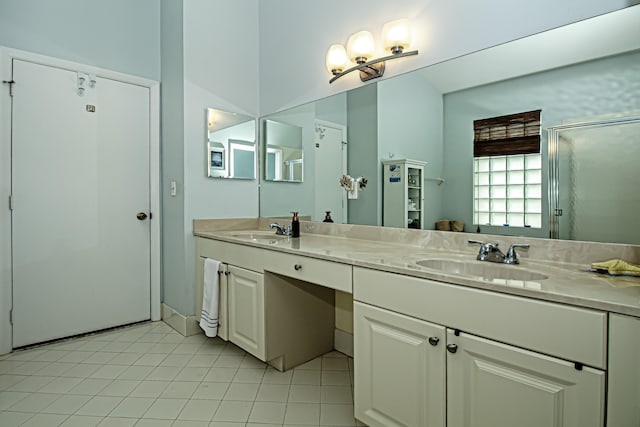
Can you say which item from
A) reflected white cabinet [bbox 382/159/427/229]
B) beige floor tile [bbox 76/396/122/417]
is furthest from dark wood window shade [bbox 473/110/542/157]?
beige floor tile [bbox 76/396/122/417]

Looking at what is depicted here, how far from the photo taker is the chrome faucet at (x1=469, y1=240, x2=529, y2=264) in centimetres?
141

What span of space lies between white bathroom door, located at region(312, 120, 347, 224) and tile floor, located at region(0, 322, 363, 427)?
95cm

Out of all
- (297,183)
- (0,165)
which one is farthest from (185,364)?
(0,165)

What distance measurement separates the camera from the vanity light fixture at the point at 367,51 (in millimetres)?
1868

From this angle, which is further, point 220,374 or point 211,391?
point 220,374

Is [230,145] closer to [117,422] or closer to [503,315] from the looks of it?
[117,422]

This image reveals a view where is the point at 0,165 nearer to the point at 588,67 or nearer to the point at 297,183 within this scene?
the point at 297,183

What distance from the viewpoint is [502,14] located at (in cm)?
154

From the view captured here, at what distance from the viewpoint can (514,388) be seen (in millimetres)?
1001

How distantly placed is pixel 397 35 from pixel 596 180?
45.3 inches

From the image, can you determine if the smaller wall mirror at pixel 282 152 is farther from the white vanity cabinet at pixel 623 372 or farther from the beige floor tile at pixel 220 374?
the white vanity cabinet at pixel 623 372

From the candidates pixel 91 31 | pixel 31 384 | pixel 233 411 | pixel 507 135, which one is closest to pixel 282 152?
pixel 91 31

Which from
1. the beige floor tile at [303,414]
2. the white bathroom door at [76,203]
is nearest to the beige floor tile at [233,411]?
the beige floor tile at [303,414]

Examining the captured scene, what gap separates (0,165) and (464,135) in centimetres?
273
